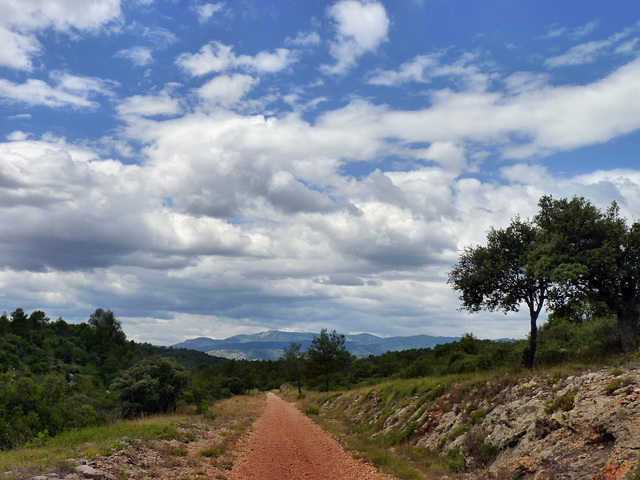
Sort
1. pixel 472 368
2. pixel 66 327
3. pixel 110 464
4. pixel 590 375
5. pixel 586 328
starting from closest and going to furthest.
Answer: pixel 110 464, pixel 590 375, pixel 472 368, pixel 586 328, pixel 66 327

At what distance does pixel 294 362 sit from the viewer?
274 feet

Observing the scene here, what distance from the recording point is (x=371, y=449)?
18969 millimetres

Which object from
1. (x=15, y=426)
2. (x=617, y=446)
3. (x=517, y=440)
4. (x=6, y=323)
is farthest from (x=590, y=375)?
(x=6, y=323)

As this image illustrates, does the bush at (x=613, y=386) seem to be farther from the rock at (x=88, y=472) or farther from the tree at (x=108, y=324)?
the tree at (x=108, y=324)

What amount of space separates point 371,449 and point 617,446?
11152 millimetres

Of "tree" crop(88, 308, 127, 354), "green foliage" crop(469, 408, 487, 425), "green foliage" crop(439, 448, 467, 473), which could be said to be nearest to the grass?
"green foliage" crop(439, 448, 467, 473)

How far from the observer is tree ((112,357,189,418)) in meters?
30.8

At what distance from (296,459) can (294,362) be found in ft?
220

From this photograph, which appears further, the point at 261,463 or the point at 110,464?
the point at 261,463

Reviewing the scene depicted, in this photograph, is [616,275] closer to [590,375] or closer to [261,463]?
[590,375]

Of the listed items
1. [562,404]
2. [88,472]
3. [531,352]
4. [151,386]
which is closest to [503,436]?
[562,404]

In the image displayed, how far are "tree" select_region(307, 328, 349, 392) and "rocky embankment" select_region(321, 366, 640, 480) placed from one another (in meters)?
43.6

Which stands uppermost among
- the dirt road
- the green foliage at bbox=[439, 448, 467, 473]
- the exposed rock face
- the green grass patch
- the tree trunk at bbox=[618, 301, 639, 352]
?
the tree trunk at bbox=[618, 301, 639, 352]

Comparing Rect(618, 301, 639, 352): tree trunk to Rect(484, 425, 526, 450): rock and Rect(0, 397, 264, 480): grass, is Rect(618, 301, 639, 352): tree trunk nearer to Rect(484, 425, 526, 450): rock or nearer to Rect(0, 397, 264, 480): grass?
Rect(484, 425, 526, 450): rock
